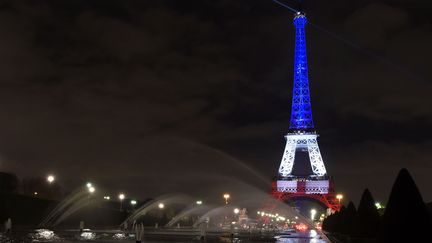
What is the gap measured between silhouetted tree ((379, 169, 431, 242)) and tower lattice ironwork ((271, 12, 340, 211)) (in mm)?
112684

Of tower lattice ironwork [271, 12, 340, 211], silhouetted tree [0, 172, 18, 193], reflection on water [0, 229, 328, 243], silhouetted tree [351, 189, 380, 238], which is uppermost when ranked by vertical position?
tower lattice ironwork [271, 12, 340, 211]

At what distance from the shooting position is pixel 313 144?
473 ft

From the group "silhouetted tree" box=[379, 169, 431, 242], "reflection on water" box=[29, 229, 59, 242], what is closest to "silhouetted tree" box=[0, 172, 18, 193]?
"reflection on water" box=[29, 229, 59, 242]

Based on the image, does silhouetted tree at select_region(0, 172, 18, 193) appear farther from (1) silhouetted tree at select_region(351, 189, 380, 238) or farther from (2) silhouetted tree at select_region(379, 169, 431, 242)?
(2) silhouetted tree at select_region(379, 169, 431, 242)

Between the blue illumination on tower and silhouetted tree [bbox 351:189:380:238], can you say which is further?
the blue illumination on tower

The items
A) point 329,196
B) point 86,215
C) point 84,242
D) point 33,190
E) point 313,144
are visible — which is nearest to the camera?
point 84,242

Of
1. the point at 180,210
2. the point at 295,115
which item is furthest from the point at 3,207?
the point at 295,115

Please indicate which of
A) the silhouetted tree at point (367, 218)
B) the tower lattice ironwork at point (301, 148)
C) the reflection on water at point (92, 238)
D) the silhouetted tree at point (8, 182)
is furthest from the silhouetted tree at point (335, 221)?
the tower lattice ironwork at point (301, 148)

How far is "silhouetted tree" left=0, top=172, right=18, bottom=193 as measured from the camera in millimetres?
88450

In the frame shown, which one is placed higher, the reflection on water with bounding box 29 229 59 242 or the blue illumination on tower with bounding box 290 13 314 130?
the blue illumination on tower with bounding box 290 13 314 130

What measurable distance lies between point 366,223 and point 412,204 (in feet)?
57.7

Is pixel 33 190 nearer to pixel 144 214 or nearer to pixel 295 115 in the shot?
pixel 144 214

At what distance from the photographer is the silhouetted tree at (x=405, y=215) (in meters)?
18.6

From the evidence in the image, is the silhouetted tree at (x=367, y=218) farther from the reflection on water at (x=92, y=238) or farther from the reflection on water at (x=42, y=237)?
the reflection on water at (x=42, y=237)
